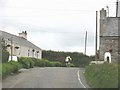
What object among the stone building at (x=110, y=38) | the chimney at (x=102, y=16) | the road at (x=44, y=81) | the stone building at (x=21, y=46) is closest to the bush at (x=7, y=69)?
the road at (x=44, y=81)

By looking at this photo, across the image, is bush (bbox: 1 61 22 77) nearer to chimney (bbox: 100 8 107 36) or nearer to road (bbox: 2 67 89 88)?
road (bbox: 2 67 89 88)

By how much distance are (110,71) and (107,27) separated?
2388cm

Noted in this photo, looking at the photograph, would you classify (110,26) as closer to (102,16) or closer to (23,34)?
(102,16)

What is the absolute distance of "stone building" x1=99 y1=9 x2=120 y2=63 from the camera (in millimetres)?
41562

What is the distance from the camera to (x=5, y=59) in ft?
119

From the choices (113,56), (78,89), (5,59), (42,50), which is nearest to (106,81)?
(78,89)

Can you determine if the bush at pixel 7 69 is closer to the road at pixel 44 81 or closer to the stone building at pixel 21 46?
the road at pixel 44 81

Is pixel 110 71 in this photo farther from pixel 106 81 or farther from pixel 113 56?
pixel 113 56

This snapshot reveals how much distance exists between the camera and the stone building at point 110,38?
41.6m

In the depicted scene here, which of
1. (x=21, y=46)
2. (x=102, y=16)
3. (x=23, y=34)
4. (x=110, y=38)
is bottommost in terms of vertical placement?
(x=21, y=46)

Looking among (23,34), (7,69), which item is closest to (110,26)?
(7,69)

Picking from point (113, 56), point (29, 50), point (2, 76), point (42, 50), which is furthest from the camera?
point (42, 50)

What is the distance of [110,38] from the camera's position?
4241 centimetres

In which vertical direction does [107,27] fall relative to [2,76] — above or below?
above
